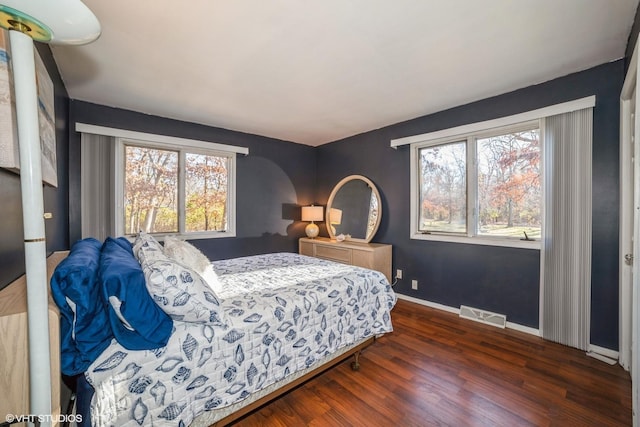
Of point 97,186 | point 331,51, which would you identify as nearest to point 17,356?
point 331,51

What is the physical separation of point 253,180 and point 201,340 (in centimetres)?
319

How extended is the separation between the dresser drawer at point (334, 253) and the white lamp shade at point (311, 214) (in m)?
0.52

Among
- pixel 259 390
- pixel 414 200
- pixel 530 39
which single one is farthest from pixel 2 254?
pixel 414 200

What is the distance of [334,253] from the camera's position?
3975 mm

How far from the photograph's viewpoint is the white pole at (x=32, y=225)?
766 mm

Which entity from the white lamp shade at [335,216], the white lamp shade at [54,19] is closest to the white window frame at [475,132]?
the white lamp shade at [335,216]

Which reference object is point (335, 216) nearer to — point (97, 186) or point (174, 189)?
point (174, 189)

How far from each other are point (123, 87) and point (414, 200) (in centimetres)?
350

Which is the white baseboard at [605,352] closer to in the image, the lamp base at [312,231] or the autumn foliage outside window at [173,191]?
the lamp base at [312,231]

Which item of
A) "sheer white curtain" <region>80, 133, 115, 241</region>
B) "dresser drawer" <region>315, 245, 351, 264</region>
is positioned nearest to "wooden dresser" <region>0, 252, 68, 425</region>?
"sheer white curtain" <region>80, 133, 115, 241</region>

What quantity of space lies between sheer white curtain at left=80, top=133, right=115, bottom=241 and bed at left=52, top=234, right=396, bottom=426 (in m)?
1.49

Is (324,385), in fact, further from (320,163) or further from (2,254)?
(320,163)

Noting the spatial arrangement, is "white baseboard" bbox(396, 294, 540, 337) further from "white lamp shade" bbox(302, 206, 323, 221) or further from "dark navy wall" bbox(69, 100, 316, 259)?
"dark navy wall" bbox(69, 100, 316, 259)

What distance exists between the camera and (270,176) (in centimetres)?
441
